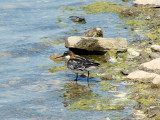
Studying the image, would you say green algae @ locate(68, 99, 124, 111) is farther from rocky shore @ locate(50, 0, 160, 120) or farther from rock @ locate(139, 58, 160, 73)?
rock @ locate(139, 58, 160, 73)

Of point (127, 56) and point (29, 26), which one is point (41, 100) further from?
point (29, 26)

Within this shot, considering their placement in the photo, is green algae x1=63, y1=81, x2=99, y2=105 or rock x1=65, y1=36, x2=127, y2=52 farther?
rock x1=65, y1=36, x2=127, y2=52

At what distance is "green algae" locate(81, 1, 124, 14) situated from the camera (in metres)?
23.3

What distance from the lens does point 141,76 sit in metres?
11.2

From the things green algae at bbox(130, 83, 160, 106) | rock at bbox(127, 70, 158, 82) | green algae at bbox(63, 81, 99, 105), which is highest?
rock at bbox(127, 70, 158, 82)

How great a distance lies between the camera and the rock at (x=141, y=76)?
1102 centimetres

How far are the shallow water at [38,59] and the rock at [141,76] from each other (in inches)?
19.6

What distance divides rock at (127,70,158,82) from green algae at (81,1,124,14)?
12.1m

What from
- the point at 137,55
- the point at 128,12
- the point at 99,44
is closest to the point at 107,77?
the point at 137,55

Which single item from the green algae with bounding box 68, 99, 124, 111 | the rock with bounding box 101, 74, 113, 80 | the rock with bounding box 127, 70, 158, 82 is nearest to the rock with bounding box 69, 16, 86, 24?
the rock with bounding box 101, 74, 113, 80

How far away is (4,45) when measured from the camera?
16.7 m

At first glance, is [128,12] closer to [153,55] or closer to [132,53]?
[132,53]

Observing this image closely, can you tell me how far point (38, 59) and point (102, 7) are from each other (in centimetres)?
1050

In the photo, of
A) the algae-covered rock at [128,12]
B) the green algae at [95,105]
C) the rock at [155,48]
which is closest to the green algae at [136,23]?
the algae-covered rock at [128,12]
